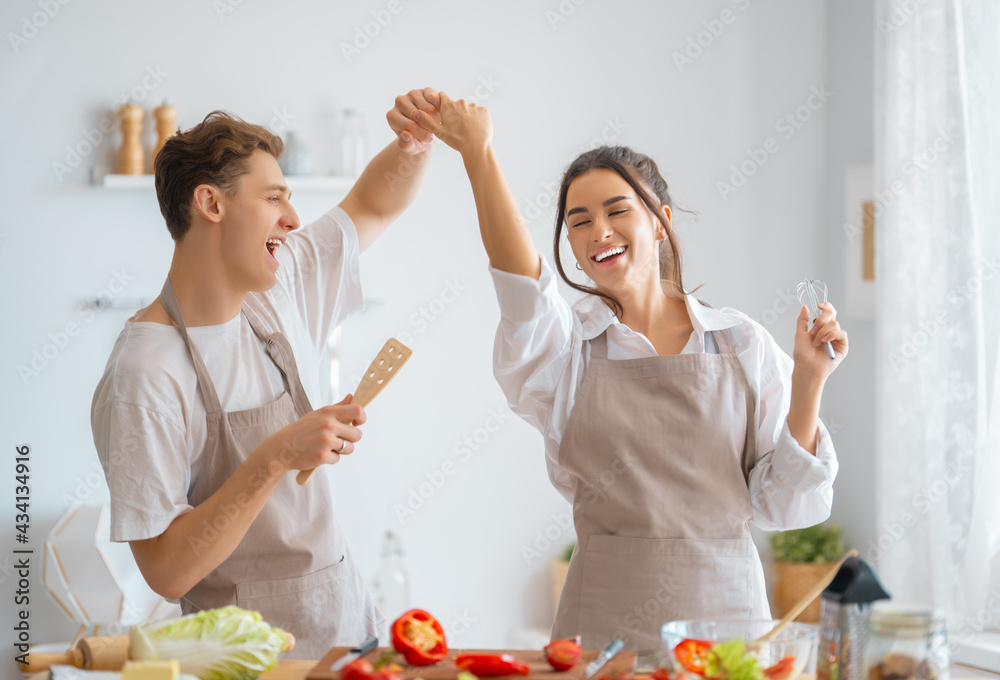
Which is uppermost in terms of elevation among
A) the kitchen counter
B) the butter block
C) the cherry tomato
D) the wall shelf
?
the wall shelf

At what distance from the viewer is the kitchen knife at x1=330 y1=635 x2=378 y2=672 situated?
104 cm

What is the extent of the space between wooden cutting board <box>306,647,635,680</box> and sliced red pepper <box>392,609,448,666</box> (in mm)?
12

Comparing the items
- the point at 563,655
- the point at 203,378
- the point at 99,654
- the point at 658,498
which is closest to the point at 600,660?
the point at 563,655

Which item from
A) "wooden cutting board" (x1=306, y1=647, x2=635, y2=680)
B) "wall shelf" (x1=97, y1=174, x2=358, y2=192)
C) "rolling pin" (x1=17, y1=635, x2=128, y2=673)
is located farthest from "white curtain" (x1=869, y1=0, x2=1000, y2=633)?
"rolling pin" (x1=17, y1=635, x2=128, y2=673)

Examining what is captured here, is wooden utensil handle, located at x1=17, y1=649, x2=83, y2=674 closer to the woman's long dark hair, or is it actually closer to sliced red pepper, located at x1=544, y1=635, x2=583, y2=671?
sliced red pepper, located at x1=544, y1=635, x2=583, y2=671

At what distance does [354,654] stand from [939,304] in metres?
2.57

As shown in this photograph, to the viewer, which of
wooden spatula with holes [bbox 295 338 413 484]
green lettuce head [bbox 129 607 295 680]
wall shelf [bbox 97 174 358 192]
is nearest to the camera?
green lettuce head [bbox 129 607 295 680]

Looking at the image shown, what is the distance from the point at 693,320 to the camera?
1.52 m

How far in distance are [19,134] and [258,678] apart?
8.42 feet

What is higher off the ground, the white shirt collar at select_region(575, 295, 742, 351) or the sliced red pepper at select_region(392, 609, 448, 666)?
the white shirt collar at select_region(575, 295, 742, 351)

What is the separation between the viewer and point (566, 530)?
3.47 m

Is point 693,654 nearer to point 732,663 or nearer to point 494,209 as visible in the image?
point 732,663

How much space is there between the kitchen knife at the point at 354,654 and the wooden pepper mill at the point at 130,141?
237cm

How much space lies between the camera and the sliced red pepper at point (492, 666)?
1022 mm
